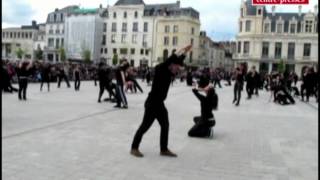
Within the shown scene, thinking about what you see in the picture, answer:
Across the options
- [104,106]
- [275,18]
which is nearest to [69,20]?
[275,18]

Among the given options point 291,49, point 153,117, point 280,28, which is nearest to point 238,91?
point 153,117

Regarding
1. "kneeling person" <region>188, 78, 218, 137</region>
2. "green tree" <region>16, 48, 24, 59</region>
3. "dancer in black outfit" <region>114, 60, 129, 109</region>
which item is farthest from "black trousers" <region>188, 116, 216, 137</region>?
"green tree" <region>16, 48, 24, 59</region>

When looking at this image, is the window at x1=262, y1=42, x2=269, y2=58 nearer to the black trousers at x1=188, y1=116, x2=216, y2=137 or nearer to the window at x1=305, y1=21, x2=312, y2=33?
the window at x1=305, y1=21, x2=312, y2=33

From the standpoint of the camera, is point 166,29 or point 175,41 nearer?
point 175,41

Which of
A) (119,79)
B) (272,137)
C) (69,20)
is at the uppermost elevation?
(69,20)

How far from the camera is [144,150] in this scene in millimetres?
8109

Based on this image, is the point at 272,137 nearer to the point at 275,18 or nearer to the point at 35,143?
the point at 35,143

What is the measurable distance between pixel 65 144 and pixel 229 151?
8.99 feet

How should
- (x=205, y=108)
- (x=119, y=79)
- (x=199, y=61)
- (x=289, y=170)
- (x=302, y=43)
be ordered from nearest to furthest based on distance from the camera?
(x=289, y=170) → (x=205, y=108) → (x=119, y=79) → (x=302, y=43) → (x=199, y=61)

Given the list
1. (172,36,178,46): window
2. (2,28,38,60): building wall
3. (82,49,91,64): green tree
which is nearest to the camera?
(82,49,91,64): green tree

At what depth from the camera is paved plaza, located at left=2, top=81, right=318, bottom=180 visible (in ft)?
21.0

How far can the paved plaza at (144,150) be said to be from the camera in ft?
21.0

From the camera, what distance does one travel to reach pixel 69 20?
9825 centimetres

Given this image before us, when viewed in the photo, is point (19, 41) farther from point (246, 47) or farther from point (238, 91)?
point (238, 91)
